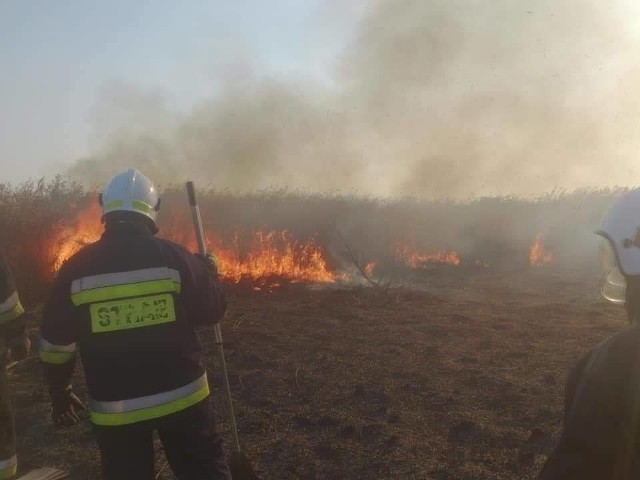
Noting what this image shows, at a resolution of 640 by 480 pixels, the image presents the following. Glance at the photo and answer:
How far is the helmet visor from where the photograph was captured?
6.70ft

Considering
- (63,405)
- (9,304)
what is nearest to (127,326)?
(63,405)

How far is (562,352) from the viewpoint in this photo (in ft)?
24.5

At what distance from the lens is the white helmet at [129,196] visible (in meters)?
3.08

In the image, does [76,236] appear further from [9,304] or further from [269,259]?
[9,304]

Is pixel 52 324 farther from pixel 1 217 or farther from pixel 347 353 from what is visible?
pixel 1 217

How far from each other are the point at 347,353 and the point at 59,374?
4.87 m

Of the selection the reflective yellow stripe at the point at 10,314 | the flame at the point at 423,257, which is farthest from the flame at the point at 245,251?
the reflective yellow stripe at the point at 10,314

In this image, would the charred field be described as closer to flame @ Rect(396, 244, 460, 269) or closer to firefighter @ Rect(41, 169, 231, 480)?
flame @ Rect(396, 244, 460, 269)

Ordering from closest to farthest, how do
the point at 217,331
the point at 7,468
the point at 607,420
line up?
the point at 607,420 → the point at 7,468 → the point at 217,331

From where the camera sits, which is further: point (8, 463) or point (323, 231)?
point (323, 231)

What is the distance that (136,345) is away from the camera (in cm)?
282

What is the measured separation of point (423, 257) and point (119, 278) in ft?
50.9

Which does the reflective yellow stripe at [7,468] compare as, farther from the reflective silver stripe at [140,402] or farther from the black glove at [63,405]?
the reflective silver stripe at [140,402]

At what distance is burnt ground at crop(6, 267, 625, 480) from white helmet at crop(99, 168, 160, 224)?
2.43 m
